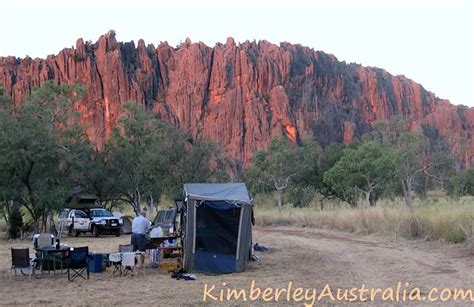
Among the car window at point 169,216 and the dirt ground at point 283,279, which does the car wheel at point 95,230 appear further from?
the dirt ground at point 283,279

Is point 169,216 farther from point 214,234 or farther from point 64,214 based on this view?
point 64,214

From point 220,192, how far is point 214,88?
85179mm

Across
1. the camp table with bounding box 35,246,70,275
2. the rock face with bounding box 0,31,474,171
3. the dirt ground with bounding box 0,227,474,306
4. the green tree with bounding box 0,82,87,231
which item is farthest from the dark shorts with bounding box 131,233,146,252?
the rock face with bounding box 0,31,474,171

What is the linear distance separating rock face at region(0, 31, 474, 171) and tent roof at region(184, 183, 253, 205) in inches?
2945

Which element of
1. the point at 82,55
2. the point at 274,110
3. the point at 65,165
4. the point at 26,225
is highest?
the point at 82,55

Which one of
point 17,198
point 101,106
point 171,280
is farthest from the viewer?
point 101,106

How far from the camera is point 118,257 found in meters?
14.9

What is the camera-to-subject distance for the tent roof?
616 inches

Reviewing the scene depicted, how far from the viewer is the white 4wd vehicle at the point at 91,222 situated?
32156 mm

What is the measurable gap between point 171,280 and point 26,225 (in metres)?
21.3

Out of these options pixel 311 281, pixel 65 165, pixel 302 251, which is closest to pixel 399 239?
pixel 302 251

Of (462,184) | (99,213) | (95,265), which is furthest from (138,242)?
(462,184)

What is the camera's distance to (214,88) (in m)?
101

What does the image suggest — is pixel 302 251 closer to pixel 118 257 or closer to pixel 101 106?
pixel 118 257
